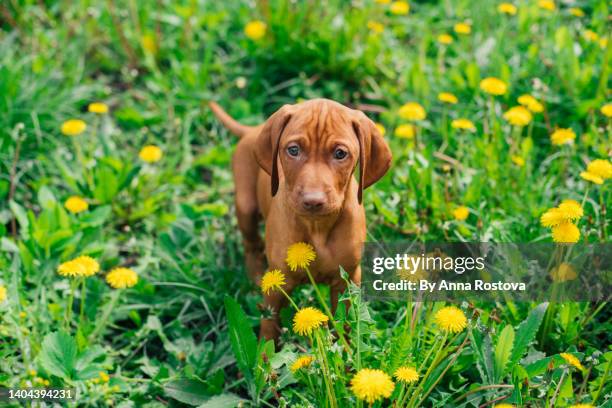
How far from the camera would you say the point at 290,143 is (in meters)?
2.70

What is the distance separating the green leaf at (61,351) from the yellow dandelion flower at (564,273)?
2.12 m

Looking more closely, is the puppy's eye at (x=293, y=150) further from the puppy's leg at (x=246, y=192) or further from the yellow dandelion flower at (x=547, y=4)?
the yellow dandelion flower at (x=547, y=4)

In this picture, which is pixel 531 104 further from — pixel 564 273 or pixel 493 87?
pixel 564 273

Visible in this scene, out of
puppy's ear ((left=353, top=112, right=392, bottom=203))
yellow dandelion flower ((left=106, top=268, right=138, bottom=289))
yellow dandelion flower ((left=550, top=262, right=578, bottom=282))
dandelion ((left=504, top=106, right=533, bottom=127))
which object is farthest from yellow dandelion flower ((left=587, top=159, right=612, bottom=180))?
yellow dandelion flower ((left=106, top=268, right=138, bottom=289))

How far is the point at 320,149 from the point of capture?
2.69 metres

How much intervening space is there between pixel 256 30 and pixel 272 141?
2.58 meters

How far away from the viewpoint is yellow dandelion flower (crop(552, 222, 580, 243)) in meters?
2.76

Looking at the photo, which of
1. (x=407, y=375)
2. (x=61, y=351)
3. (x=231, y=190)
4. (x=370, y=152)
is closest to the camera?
(x=407, y=375)

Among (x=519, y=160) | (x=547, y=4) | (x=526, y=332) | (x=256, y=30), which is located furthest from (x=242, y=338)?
(x=547, y=4)

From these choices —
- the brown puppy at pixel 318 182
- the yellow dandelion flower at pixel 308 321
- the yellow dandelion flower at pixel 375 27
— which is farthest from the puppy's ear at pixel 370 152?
the yellow dandelion flower at pixel 375 27

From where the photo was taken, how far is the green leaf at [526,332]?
9.40ft

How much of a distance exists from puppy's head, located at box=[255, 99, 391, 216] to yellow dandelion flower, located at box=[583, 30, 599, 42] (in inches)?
110

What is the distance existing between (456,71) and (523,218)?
62.5 inches

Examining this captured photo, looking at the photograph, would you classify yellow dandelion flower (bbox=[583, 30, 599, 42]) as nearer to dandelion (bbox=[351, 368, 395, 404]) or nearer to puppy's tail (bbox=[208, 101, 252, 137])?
puppy's tail (bbox=[208, 101, 252, 137])
